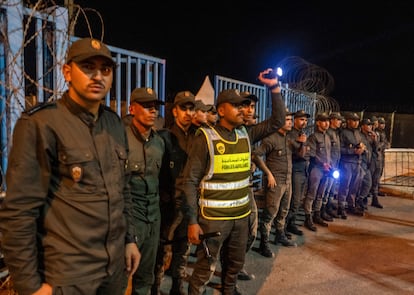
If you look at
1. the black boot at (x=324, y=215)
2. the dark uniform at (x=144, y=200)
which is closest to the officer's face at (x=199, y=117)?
the dark uniform at (x=144, y=200)

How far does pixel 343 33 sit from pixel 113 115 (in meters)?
23.0

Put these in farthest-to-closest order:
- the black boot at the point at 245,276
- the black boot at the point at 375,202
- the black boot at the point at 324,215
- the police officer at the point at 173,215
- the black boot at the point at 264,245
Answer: the black boot at the point at 375,202 < the black boot at the point at 324,215 < the black boot at the point at 264,245 < the black boot at the point at 245,276 < the police officer at the point at 173,215

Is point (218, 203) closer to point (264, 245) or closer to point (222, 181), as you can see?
point (222, 181)

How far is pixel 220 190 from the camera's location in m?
3.03

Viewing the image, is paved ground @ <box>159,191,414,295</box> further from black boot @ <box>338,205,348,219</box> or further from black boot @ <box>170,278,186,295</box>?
black boot @ <box>338,205,348,219</box>

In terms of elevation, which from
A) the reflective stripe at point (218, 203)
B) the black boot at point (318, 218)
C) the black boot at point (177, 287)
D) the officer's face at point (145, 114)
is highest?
the officer's face at point (145, 114)

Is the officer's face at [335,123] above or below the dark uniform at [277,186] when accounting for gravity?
above

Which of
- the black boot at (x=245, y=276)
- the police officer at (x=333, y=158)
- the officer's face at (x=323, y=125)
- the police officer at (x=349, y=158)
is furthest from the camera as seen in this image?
the police officer at (x=349, y=158)

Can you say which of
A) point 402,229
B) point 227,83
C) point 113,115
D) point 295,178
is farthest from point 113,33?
point 113,115

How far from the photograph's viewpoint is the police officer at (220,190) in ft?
9.86

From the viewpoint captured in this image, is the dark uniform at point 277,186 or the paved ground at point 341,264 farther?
the dark uniform at point 277,186

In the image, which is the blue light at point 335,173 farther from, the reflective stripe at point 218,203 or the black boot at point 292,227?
the reflective stripe at point 218,203

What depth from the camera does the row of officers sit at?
1598 mm

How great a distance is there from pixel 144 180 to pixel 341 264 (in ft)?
10.4
